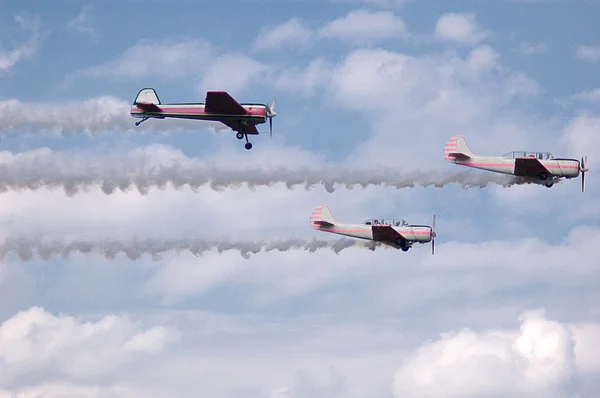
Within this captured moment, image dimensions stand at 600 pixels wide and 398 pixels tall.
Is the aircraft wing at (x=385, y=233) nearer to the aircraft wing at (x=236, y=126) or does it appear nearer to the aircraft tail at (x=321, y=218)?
the aircraft tail at (x=321, y=218)

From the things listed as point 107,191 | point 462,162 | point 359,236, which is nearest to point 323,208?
point 359,236

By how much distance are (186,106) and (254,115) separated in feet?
16.5

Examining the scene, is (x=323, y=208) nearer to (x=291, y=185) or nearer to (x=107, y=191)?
(x=291, y=185)

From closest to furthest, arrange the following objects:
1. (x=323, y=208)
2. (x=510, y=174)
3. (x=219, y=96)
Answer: (x=219, y=96)
(x=510, y=174)
(x=323, y=208)

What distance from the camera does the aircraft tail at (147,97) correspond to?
9294 centimetres

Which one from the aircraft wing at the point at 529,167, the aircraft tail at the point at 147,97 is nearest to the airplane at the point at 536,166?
the aircraft wing at the point at 529,167

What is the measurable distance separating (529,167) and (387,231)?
41.0 ft

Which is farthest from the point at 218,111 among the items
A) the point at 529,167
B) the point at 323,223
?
the point at 529,167

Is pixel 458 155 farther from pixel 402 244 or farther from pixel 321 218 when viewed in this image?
pixel 321 218

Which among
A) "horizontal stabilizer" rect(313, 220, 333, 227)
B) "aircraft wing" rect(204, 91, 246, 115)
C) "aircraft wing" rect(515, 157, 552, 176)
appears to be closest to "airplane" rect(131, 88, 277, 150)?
"aircraft wing" rect(204, 91, 246, 115)

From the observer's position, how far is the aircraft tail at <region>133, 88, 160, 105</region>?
9294 cm

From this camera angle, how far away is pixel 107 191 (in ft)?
301

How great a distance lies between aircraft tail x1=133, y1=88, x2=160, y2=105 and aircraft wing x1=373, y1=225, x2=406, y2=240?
20123 millimetres

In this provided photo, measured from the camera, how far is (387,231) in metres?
100
